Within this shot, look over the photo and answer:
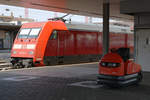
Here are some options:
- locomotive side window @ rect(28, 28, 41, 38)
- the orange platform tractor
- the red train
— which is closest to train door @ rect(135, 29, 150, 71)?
the orange platform tractor

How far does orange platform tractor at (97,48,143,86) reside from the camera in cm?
856

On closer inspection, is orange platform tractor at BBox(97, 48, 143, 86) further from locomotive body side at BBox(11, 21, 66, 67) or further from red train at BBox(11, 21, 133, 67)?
red train at BBox(11, 21, 133, 67)

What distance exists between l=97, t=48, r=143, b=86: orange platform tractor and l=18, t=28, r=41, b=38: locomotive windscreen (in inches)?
330

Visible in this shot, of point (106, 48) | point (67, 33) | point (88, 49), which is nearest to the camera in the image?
point (106, 48)

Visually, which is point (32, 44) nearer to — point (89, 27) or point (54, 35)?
point (54, 35)

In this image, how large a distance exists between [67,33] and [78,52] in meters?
1.98

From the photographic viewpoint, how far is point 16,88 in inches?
362

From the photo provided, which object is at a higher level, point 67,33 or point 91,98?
point 67,33

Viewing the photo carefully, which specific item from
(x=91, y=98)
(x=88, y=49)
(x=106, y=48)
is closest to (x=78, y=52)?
(x=88, y=49)

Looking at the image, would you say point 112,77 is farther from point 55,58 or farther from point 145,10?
point 55,58

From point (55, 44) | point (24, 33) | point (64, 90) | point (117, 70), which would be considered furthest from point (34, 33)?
point (117, 70)

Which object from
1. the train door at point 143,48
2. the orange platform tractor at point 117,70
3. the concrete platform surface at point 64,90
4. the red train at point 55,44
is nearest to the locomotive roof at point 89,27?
the red train at point 55,44

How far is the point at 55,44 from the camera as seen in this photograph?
670 inches

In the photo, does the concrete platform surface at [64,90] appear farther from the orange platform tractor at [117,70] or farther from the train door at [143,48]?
the train door at [143,48]
